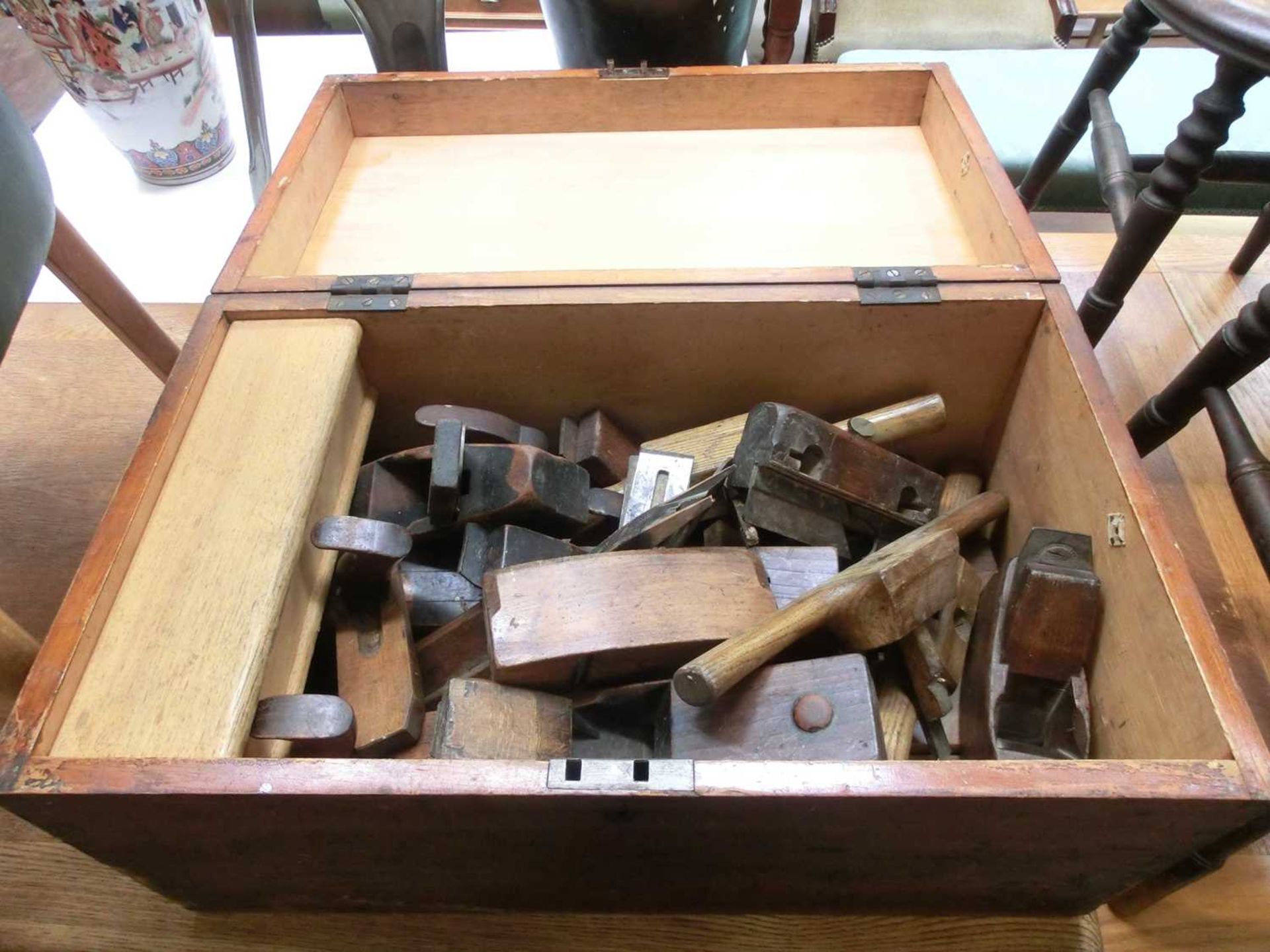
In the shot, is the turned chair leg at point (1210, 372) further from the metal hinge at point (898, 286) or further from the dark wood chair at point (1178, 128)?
the metal hinge at point (898, 286)

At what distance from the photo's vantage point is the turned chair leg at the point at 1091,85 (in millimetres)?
1023

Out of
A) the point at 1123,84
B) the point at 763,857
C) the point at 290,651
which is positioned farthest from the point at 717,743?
the point at 1123,84

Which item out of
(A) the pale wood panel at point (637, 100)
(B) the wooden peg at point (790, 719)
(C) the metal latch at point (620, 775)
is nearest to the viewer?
(C) the metal latch at point (620, 775)

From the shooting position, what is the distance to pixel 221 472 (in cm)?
70

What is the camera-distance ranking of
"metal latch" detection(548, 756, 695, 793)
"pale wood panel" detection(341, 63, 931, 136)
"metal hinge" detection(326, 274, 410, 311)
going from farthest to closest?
"pale wood panel" detection(341, 63, 931, 136) < "metal hinge" detection(326, 274, 410, 311) < "metal latch" detection(548, 756, 695, 793)

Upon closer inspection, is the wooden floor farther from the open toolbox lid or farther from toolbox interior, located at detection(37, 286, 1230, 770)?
the open toolbox lid

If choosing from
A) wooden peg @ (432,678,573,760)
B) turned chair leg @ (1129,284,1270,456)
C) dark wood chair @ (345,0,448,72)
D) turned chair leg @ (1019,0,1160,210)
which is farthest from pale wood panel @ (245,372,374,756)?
turned chair leg @ (1019,0,1160,210)

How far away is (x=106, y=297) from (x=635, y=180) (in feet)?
2.14

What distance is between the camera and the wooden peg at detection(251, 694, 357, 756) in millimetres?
573

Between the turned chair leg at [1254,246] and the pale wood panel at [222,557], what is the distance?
1.25 meters

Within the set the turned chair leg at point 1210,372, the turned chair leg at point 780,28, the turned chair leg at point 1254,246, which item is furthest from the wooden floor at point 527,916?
the turned chair leg at point 780,28

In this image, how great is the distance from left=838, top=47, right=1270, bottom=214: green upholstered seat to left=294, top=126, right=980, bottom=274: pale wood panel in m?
0.35

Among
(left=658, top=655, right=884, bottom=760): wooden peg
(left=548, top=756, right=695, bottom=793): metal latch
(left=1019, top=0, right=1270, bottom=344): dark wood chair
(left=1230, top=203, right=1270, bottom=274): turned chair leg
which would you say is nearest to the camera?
(left=548, top=756, right=695, bottom=793): metal latch

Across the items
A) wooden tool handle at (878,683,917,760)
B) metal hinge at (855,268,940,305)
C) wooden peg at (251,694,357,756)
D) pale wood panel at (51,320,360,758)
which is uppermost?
metal hinge at (855,268,940,305)
